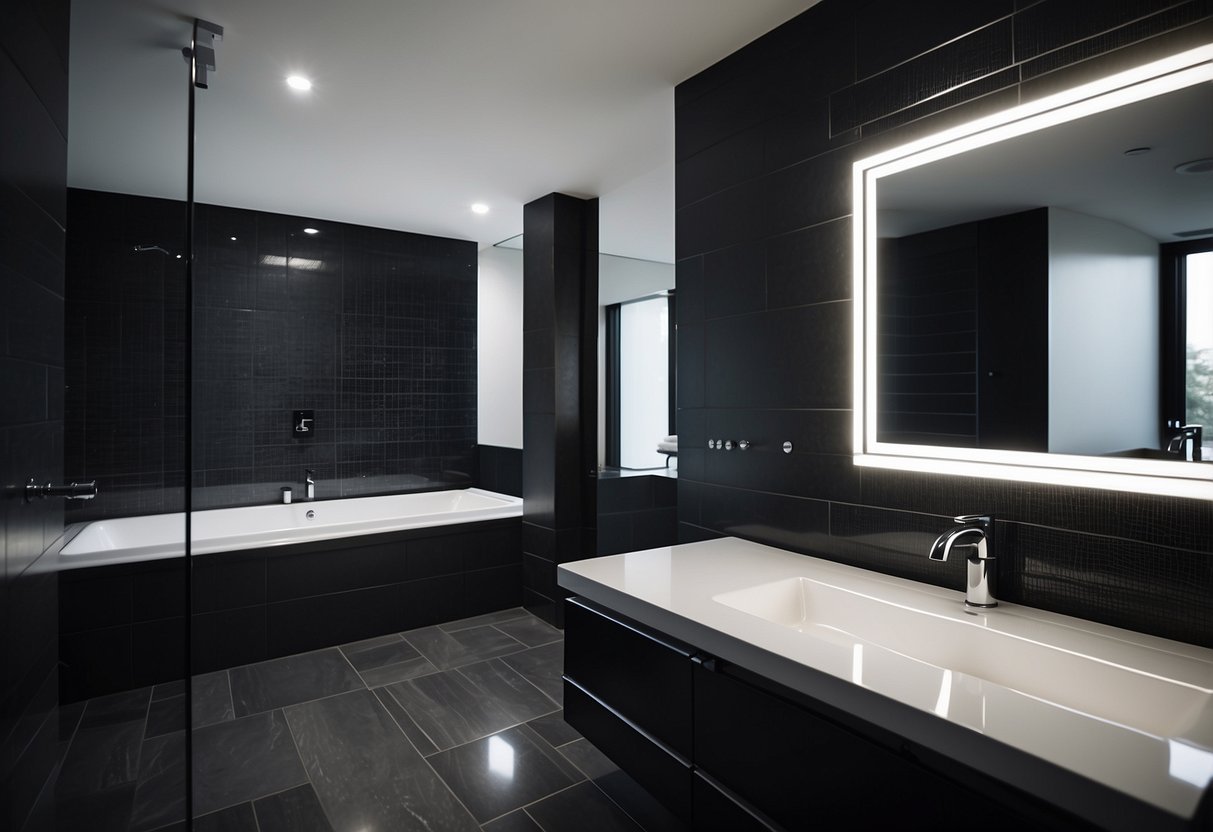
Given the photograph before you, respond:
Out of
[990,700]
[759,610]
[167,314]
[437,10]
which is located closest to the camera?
[990,700]

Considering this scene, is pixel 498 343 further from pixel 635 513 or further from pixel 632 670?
pixel 632 670

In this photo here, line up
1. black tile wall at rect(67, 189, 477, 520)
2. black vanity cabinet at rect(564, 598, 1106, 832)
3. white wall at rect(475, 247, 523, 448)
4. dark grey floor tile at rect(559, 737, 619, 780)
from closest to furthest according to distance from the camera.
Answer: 1. black vanity cabinet at rect(564, 598, 1106, 832)
2. dark grey floor tile at rect(559, 737, 619, 780)
3. black tile wall at rect(67, 189, 477, 520)
4. white wall at rect(475, 247, 523, 448)

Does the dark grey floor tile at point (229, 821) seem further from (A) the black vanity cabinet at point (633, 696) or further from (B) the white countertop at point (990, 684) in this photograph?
(B) the white countertop at point (990, 684)

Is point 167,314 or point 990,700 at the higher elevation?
point 167,314

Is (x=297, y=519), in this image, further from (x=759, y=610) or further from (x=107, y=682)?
(x=759, y=610)

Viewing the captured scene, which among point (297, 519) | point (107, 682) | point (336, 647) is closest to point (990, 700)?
point (107, 682)

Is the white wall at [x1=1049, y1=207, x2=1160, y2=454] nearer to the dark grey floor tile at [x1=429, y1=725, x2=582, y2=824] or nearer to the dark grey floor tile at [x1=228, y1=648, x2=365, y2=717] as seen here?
the dark grey floor tile at [x1=429, y1=725, x2=582, y2=824]

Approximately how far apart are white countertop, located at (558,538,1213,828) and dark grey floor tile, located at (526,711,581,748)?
1.01 m

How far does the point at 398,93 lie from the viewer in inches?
99.1

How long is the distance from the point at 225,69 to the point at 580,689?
2.51 meters

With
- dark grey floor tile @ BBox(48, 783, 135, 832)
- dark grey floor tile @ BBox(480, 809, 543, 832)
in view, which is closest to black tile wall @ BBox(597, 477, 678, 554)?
dark grey floor tile @ BBox(480, 809, 543, 832)

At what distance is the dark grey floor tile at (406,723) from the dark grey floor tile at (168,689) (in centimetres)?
88

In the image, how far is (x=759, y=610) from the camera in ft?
5.41

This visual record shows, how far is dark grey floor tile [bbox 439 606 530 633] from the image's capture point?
3715 millimetres
